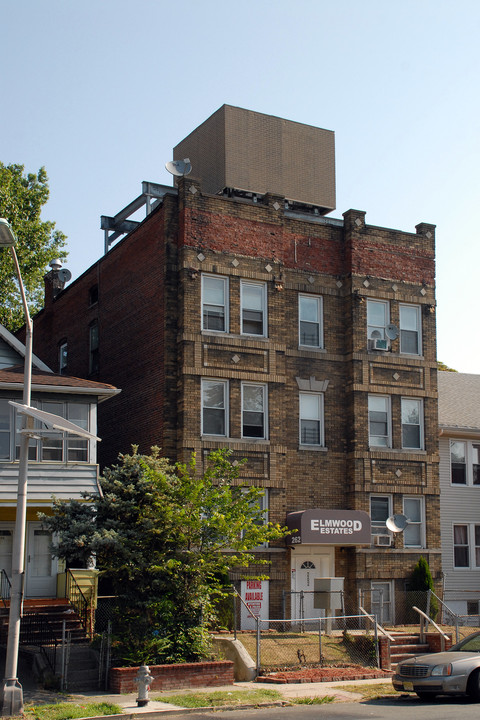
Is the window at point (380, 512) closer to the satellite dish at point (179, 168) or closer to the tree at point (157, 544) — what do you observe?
the tree at point (157, 544)

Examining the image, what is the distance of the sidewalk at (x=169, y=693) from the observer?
15531 millimetres

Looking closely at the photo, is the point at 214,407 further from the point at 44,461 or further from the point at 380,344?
the point at 380,344

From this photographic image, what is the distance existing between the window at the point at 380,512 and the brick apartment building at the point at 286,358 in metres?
0.04

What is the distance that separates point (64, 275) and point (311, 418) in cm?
1508

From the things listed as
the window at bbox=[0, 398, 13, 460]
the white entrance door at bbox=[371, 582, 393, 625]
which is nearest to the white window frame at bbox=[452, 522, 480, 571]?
the white entrance door at bbox=[371, 582, 393, 625]

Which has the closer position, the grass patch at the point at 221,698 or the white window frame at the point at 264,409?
the grass patch at the point at 221,698

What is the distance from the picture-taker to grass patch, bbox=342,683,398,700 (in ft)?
59.3

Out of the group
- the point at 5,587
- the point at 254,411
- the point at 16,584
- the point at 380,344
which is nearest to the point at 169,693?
the point at 16,584

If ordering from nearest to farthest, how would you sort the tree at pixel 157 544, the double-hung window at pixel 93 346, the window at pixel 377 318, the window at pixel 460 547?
the tree at pixel 157 544
the window at pixel 377 318
the window at pixel 460 547
the double-hung window at pixel 93 346

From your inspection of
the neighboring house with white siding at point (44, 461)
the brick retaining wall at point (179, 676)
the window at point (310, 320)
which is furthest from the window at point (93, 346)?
the brick retaining wall at point (179, 676)

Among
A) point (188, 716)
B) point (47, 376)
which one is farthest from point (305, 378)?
point (188, 716)

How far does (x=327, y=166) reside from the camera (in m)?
32.5

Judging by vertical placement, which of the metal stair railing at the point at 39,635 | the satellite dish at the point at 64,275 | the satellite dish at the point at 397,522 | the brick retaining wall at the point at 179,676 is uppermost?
the satellite dish at the point at 64,275

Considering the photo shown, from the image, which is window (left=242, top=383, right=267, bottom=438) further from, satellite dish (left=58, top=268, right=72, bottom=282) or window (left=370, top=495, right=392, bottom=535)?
satellite dish (left=58, top=268, right=72, bottom=282)
